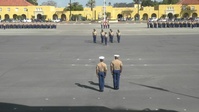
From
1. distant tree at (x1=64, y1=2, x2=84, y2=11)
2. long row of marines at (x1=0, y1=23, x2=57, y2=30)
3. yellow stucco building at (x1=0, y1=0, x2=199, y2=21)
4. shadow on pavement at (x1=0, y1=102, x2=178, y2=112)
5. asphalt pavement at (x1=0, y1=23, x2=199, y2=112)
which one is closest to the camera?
shadow on pavement at (x1=0, y1=102, x2=178, y2=112)

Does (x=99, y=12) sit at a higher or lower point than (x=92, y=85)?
higher

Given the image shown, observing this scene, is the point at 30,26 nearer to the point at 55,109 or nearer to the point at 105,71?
the point at 105,71

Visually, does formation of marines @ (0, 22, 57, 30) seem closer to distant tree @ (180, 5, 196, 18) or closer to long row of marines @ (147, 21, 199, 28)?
long row of marines @ (147, 21, 199, 28)

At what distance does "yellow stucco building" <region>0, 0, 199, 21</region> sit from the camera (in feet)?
294

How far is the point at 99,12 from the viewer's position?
93.2m

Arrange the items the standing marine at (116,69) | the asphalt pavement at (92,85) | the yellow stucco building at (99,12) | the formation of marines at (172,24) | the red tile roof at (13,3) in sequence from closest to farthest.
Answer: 1. the asphalt pavement at (92,85)
2. the standing marine at (116,69)
3. the formation of marines at (172,24)
4. the yellow stucco building at (99,12)
5. the red tile roof at (13,3)

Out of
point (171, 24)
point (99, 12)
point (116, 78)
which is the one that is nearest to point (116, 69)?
point (116, 78)

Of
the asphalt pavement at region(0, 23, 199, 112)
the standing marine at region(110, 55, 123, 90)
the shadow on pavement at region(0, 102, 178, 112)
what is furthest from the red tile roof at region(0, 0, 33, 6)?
the shadow on pavement at region(0, 102, 178, 112)

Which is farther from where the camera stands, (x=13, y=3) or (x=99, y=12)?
(x=99, y=12)

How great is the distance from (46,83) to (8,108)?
360cm

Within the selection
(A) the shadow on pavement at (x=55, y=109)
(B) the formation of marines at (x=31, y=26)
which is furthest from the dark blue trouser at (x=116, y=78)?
(B) the formation of marines at (x=31, y=26)

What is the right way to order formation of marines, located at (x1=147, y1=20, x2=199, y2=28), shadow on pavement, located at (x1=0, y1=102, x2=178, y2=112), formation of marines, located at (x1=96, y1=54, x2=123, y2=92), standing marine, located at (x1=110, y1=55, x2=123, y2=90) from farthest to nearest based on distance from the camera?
1. formation of marines, located at (x1=147, y1=20, x2=199, y2=28)
2. standing marine, located at (x1=110, y1=55, x2=123, y2=90)
3. formation of marines, located at (x1=96, y1=54, x2=123, y2=92)
4. shadow on pavement, located at (x1=0, y1=102, x2=178, y2=112)

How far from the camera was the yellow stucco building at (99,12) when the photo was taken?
89500 mm

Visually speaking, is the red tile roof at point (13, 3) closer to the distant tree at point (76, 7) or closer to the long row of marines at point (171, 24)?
the distant tree at point (76, 7)
